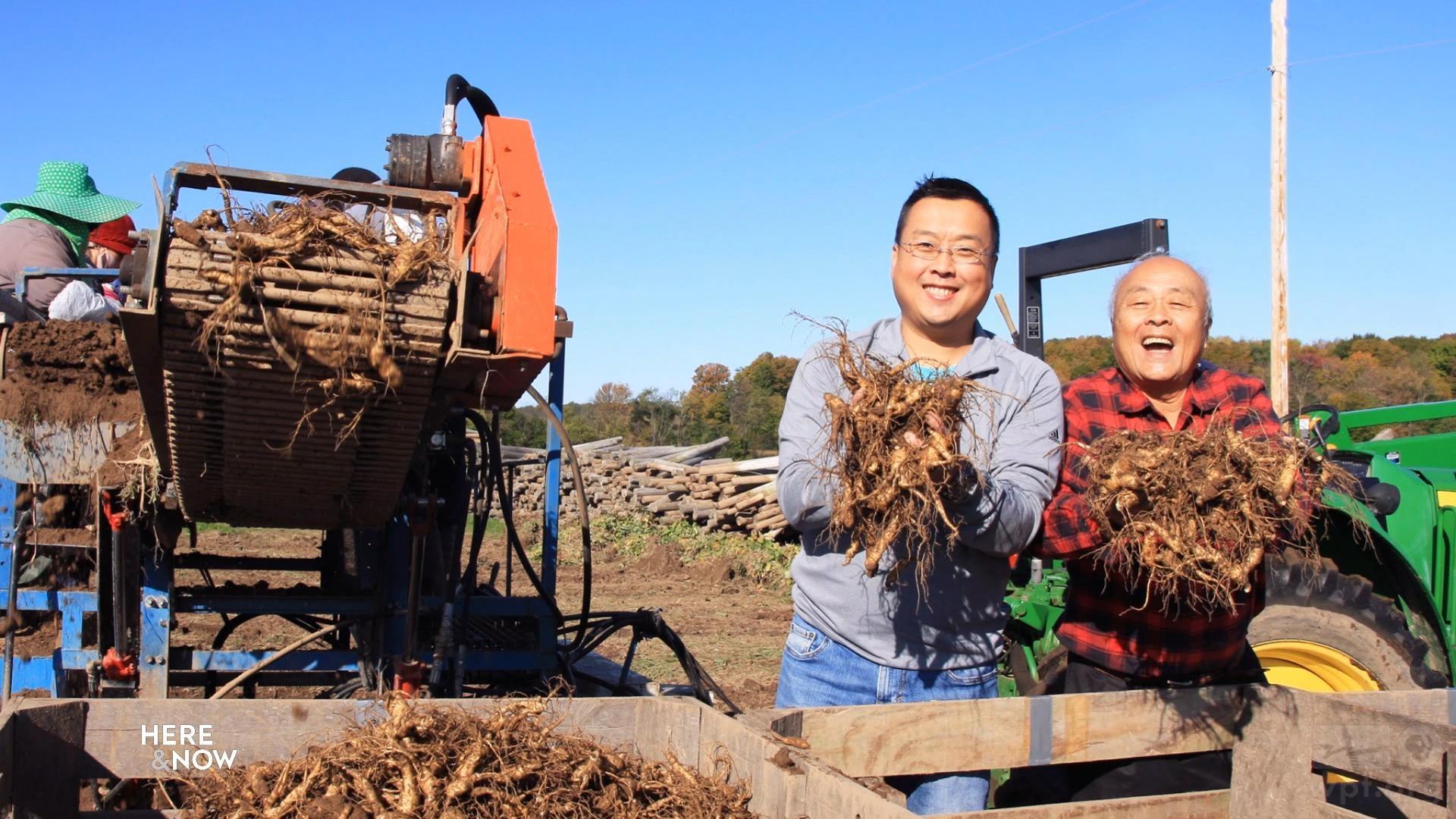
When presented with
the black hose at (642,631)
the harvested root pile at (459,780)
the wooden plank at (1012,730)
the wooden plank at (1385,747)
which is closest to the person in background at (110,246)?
the black hose at (642,631)

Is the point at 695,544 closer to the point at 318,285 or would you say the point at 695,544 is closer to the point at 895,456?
the point at 318,285

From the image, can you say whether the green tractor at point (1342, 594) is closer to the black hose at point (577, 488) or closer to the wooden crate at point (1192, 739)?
the wooden crate at point (1192, 739)

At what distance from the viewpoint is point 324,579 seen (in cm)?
616

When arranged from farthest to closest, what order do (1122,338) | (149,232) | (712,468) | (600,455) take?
(600,455)
(712,468)
(1122,338)
(149,232)

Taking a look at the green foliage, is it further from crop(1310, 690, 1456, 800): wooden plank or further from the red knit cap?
crop(1310, 690, 1456, 800): wooden plank

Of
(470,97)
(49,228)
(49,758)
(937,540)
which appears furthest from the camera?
(49,228)

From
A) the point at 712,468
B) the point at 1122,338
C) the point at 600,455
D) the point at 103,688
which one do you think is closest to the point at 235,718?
the point at 1122,338

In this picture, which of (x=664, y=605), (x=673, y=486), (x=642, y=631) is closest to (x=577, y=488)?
(x=642, y=631)

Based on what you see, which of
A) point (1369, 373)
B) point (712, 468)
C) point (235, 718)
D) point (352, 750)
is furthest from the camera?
point (1369, 373)

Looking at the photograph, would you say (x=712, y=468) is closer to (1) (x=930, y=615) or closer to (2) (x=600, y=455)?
(2) (x=600, y=455)

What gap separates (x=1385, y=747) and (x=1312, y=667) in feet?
7.98

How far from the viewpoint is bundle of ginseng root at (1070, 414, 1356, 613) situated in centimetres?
215

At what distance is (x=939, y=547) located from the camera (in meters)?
2.38

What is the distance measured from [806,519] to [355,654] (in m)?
3.12
